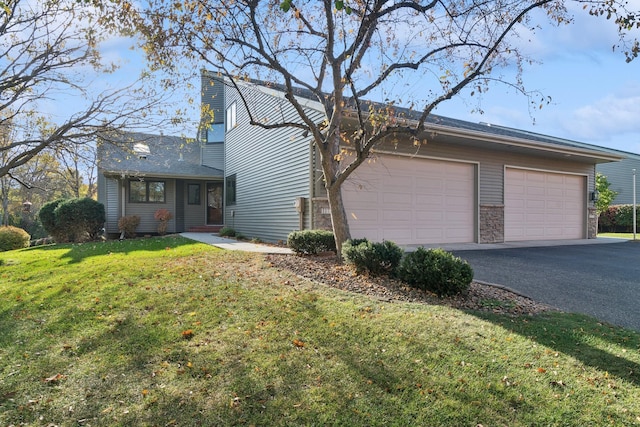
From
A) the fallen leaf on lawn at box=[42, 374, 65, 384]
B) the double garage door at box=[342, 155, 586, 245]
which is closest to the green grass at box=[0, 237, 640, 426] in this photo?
the fallen leaf on lawn at box=[42, 374, 65, 384]

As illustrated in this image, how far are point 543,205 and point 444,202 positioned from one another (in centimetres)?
468

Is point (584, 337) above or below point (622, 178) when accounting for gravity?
below

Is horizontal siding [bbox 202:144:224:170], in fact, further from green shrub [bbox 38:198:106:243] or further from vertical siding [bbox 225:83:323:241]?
green shrub [bbox 38:198:106:243]

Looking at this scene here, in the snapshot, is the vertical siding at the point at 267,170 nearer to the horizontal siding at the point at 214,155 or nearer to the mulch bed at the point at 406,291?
the horizontal siding at the point at 214,155

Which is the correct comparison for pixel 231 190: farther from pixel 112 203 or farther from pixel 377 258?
pixel 377 258

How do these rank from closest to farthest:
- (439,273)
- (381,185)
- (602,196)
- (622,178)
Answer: (439,273) < (381,185) < (602,196) < (622,178)

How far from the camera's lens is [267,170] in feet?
40.7

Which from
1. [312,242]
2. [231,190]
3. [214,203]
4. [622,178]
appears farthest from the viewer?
[622,178]

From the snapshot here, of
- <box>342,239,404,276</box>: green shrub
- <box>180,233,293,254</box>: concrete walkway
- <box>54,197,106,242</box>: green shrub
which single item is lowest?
<box>180,233,293,254</box>: concrete walkway

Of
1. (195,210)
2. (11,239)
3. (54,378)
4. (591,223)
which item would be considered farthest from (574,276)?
(11,239)

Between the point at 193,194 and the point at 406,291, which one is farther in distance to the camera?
the point at 193,194

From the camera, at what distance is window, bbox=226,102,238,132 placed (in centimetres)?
1538

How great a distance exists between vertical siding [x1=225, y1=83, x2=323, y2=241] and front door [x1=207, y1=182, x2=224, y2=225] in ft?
4.23

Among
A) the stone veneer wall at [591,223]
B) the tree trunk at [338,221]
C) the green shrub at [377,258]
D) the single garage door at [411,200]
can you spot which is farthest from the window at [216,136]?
the stone veneer wall at [591,223]
